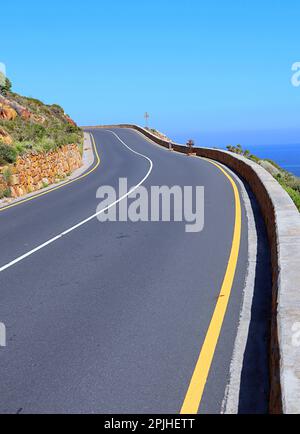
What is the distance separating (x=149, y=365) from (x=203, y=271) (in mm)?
3302

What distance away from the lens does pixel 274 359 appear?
4359mm

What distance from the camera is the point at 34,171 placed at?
21.8 m

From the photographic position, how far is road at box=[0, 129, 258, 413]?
459 cm

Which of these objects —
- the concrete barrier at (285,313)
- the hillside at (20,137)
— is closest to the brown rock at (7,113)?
the hillside at (20,137)

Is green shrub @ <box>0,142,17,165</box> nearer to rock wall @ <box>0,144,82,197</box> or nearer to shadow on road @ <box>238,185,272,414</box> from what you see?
rock wall @ <box>0,144,82,197</box>

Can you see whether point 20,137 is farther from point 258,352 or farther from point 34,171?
point 258,352

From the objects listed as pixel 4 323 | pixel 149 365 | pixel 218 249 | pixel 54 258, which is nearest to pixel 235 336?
pixel 149 365

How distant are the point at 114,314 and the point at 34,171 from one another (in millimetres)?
16326

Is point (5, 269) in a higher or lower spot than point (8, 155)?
lower

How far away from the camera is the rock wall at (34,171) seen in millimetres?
19156
